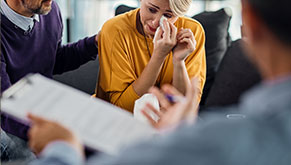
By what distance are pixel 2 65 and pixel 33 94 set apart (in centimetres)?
74

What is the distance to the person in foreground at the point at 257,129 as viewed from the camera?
1.89ft

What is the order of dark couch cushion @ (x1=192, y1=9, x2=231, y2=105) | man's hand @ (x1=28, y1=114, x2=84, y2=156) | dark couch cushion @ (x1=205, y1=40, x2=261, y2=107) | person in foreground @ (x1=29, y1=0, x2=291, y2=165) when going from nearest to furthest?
person in foreground @ (x1=29, y1=0, x2=291, y2=165) → man's hand @ (x1=28, y1=114, x2=84, y2=156) → dark couch cushion @ (x1=205, y1=40, x2=261, y2=107) → dark couch cushion @ (x1=192, y1=9, x2=231, y2=105)

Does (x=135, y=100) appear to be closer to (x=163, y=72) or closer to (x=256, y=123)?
(x=163, y=72)

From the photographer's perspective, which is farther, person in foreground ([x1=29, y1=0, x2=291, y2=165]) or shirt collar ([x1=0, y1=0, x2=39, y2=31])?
shirt collar ([x1=0, y1=0, x2=39, y2=31])

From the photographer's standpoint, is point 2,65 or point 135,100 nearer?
point 2,65

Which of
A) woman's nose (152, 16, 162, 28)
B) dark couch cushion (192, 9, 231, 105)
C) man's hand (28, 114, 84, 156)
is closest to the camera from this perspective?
man's hand (28, 114, 84, 156)

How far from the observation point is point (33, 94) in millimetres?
859

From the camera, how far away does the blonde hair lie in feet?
5.37

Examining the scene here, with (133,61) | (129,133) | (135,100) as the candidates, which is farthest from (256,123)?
(133,61)

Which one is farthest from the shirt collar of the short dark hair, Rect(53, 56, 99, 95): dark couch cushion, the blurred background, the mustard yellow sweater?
the blurred background

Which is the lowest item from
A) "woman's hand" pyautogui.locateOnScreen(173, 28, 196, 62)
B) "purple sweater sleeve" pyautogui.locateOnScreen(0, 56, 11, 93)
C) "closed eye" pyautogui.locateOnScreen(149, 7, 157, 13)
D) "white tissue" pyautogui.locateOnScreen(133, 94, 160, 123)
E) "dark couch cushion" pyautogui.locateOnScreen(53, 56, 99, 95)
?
"dark couch cushion" pyautogui.locateOnScreen(53, 56, 99, 95)

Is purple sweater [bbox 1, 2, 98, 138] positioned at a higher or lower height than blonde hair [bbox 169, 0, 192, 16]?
lower

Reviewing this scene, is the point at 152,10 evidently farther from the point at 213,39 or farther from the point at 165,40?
the point at 213,39

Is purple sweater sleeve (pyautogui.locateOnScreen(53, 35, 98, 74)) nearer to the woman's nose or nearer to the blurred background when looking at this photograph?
the woman's nose
